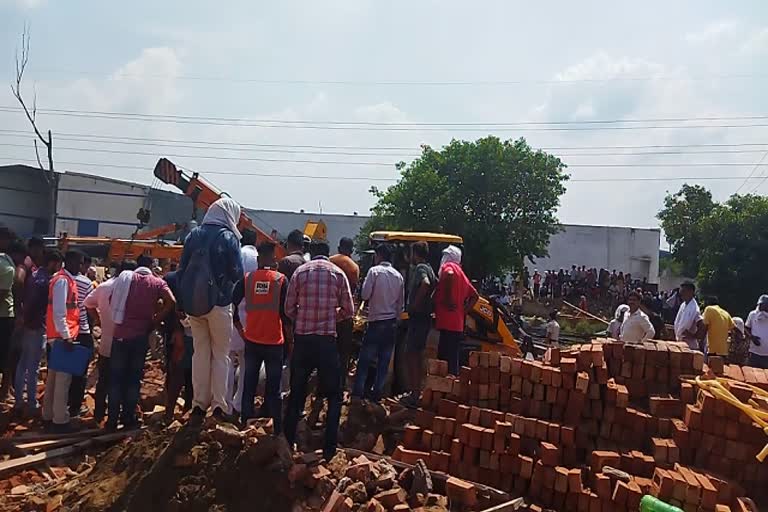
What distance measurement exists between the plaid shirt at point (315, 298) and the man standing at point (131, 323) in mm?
1745

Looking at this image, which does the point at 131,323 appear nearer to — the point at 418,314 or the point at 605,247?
the point at 418,314

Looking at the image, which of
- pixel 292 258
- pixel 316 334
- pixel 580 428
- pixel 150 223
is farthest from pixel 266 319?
pixel 150 223

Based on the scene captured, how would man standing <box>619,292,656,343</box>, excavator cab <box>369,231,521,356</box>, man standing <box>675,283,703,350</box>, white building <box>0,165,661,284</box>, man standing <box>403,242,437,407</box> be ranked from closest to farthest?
man standing <box>403,242,437,407</box> → man standing <box>619,292,656,343</box> → man standing <box>675,283,703,350</box> → excavator cab <box>369,231,521,356</box> → white building <box>0,165,661,284</box>

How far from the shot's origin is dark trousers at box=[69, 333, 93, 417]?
24.1ft

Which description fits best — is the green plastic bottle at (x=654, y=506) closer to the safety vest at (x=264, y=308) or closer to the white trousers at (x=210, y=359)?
the safety vest at (x=264, y=308)

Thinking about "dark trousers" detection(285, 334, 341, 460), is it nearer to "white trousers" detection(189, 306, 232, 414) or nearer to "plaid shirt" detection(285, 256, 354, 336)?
"plaid shirt" detection(285, 256, 354, 336)

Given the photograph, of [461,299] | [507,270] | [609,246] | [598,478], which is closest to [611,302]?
[507,270]

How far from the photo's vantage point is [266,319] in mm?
6047

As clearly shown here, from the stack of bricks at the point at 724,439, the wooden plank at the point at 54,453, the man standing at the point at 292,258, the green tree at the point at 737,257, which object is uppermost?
the green tree at the point at 737,257

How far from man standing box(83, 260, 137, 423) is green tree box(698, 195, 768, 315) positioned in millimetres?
24255

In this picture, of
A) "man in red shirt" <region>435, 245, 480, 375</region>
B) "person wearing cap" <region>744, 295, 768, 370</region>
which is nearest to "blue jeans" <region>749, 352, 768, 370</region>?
"person wearing cap" <region>744, 295, 768, 370</region>

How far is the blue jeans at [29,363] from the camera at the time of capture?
A: 25.3 ft

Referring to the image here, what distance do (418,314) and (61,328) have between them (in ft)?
12.2

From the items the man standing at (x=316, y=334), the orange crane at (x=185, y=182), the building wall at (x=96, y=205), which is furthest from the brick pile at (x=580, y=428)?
the building wall at (x=96, y=205)
